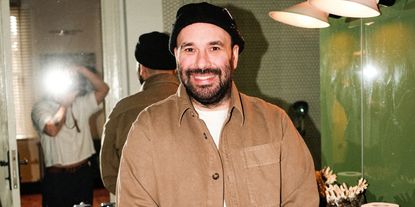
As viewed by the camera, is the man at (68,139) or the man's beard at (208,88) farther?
the man at (68,139)

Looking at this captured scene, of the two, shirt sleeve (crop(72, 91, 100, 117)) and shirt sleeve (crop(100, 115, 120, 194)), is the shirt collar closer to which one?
shirt sleeve (crop(100, 115, 120, 194))

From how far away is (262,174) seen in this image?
6.18ft

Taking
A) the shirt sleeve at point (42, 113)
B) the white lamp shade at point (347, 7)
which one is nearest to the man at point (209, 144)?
the white lamp shade at point (347, 7)

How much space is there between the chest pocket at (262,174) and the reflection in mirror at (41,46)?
266cm

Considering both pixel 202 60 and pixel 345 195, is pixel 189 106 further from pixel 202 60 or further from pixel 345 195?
pixel 345 195

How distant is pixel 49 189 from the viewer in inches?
161

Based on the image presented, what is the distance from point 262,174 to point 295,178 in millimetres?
164

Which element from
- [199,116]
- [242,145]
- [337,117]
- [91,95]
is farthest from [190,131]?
[91,95]

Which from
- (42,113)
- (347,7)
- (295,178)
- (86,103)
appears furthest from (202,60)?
(42,113)

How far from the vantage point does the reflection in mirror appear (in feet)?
13.1

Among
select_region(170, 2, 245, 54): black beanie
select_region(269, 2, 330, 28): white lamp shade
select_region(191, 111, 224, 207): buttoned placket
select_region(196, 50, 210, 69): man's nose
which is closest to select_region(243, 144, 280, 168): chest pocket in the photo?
select_region(191, 111, 224, 207): buttoned placket

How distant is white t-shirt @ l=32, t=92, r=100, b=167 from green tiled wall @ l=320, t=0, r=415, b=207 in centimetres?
219

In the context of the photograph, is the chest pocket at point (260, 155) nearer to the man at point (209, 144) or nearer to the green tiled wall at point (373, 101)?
the man at point (209, 144)

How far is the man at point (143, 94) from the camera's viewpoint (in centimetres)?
297
